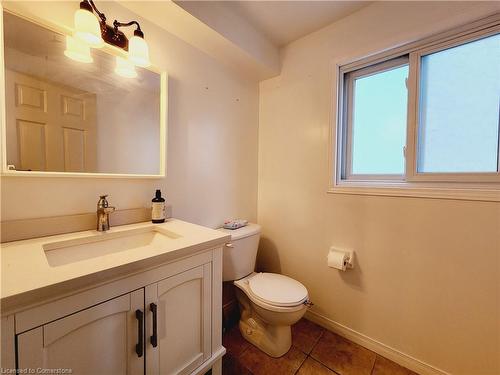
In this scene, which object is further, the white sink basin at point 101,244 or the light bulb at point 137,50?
the light bulb at point 137,50

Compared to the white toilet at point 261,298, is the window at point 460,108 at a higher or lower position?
higher

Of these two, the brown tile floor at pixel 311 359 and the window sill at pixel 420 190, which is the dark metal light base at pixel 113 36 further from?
the brown tile floor at pixel 311 359

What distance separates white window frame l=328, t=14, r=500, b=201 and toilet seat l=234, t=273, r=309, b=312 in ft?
2.34

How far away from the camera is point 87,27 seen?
0.92m

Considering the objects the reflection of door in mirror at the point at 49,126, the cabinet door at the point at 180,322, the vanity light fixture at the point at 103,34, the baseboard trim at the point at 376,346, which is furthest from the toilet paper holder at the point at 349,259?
the vanity light fixture at the point at 103,34

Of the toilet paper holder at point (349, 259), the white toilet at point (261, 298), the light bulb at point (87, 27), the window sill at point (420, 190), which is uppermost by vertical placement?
the light bulb at point (87, 27)

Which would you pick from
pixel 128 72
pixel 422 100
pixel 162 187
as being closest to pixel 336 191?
pixel 422 100

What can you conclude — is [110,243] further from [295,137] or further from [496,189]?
[496,189]

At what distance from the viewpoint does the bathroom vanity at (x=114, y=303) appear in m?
0.54

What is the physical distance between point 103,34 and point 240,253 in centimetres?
142

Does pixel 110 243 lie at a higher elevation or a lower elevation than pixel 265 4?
lower

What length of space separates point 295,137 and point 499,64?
3.62 ft

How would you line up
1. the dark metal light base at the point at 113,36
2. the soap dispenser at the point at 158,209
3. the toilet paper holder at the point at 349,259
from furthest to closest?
the toilet paper holder at the point at 349,259
the soap dispenser at the point at 158,209
the dark metal light base at the point at 113,36

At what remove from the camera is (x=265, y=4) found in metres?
1.35
